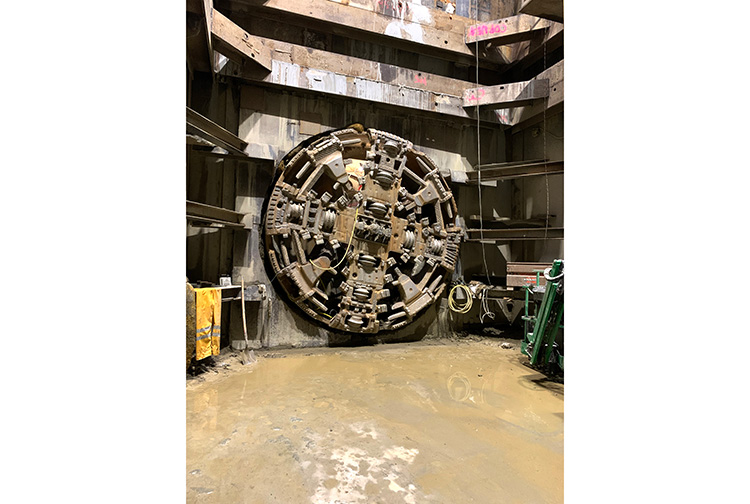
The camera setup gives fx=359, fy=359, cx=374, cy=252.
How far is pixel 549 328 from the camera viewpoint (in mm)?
4090

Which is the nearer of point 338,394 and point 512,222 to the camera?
point 338,394

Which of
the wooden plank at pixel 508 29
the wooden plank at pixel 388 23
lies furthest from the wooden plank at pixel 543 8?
the wooden plank at pixel 388 23

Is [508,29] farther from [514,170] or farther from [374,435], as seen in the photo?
[374,435]

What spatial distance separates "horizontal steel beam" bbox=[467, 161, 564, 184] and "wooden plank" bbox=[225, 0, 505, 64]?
6.70 ft

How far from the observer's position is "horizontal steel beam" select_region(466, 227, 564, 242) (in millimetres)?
5621

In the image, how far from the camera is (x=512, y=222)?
6.25 metres

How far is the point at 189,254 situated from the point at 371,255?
8.24 ft

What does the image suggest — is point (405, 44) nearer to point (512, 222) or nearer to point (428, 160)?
point (428, 160)

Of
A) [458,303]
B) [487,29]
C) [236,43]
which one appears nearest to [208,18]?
[236,43]

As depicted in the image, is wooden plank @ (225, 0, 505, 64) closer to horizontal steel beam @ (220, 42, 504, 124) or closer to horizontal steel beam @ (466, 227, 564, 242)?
horizontal steel beam @ (220, 42, 504, 124)

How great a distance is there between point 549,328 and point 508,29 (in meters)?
4.78

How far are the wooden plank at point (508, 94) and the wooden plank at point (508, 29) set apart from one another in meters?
0.76

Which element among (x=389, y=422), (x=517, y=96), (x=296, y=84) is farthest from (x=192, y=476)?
(x=517, y=96)

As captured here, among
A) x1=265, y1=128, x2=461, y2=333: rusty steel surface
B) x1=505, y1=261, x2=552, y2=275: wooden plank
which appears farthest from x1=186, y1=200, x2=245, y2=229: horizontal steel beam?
x1=505, y1=261, x2=552, y2=275: wooden plank
